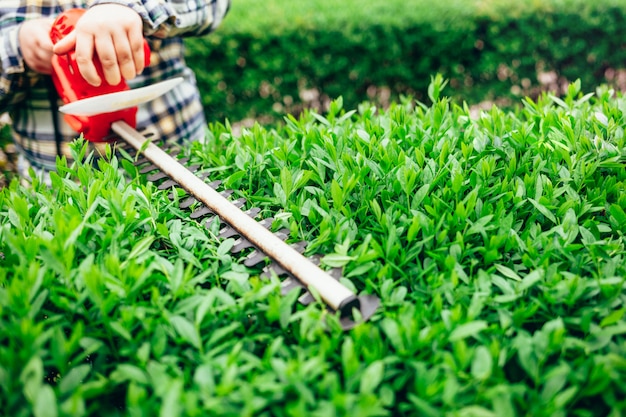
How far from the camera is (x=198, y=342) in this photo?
1.17 m

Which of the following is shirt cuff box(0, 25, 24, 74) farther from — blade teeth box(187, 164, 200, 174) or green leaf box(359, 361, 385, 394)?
green leaf box(359, 361, 385, 394)

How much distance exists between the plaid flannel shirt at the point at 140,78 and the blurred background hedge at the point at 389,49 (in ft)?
7.41

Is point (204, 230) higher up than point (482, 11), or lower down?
lower down

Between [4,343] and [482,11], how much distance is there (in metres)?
5.20

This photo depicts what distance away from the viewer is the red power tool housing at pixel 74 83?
6.37 ft

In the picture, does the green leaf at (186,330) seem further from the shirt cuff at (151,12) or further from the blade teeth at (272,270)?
the shirt cuff at (151,12)

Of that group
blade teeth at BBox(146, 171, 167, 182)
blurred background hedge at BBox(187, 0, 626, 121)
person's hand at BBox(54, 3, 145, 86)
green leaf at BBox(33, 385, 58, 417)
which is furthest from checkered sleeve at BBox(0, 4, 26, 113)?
blurred background hedge at BBox(187, 0, 626, 121)

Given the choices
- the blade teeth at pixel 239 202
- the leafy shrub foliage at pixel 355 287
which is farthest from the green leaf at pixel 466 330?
the blade teeth at pixel 239 202

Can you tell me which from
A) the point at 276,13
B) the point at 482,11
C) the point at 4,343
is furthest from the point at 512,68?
the point at 4,343

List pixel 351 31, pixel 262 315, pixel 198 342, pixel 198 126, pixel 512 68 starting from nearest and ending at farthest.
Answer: pixel 198 342, pixel 262 315, pixel 198 126, pixel 351 31, pixel 512 68

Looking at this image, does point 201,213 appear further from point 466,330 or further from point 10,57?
point 10,57

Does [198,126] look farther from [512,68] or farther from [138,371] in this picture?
[512,68]

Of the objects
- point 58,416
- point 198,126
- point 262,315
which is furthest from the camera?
point 198,126

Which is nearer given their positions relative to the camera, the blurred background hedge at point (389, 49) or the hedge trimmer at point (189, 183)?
the hedge trimmer at point (189, 183)
